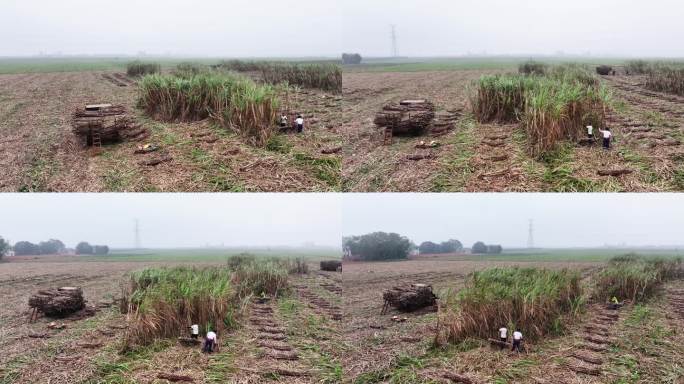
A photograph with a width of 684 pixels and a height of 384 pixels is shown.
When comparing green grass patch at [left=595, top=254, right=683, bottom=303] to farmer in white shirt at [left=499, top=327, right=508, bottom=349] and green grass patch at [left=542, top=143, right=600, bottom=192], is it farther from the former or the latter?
green grass patch at [left=542, top=143, right=600, bottom=192]

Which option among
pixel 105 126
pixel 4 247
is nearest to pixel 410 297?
pixel 105 126

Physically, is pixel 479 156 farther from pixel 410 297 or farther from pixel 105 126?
pixel 105 126

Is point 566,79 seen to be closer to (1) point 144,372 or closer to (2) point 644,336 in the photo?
(2) point 644,336

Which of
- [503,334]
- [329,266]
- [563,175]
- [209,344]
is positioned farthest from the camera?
[329,266]

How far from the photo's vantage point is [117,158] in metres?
3.04

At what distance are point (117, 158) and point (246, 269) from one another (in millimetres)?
2046

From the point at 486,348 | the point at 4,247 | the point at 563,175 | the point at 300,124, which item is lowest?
the point at 486,348

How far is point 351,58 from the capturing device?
275 centimetres

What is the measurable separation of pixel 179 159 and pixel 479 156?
6.72 ft

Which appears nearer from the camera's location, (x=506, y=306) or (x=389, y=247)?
(x=506, y=306)

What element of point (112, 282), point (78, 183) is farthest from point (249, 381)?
point (112, 282)

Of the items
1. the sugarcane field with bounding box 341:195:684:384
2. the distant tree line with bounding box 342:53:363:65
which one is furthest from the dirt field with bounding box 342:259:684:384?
the distant tree line with bounding box 342:53:363:65

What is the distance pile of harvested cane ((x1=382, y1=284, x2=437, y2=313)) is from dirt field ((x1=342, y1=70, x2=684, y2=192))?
137 centimetres

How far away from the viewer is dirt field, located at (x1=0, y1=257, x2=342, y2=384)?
9.65 feet
